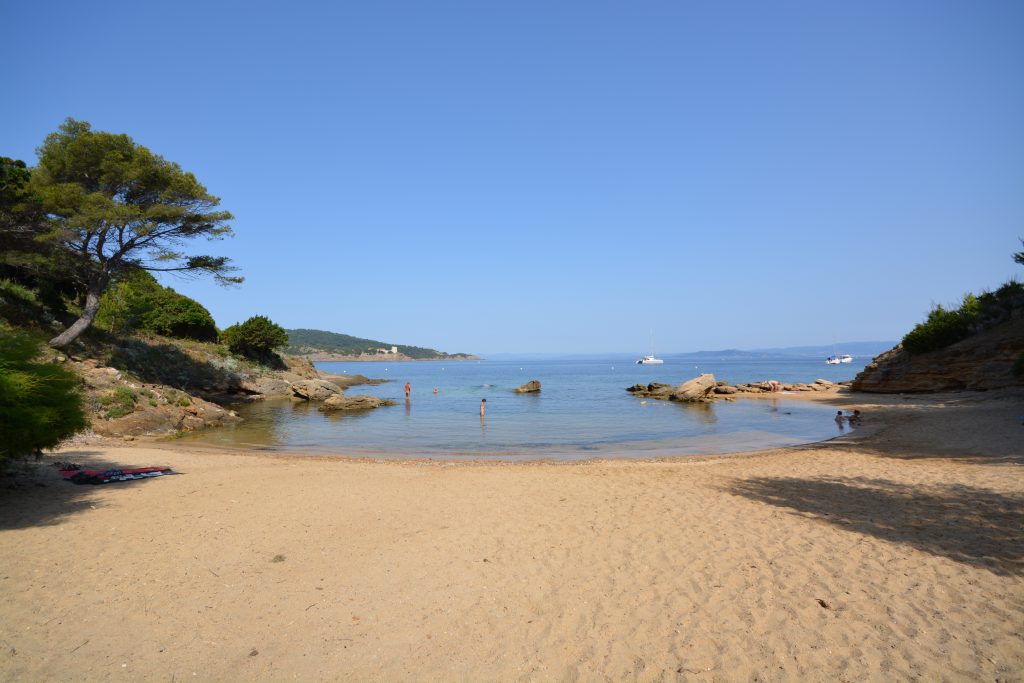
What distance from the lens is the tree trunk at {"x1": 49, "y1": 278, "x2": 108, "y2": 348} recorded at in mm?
22719

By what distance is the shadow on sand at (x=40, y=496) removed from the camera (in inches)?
311

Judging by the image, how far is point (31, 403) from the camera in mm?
8211

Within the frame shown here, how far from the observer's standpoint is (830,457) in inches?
596

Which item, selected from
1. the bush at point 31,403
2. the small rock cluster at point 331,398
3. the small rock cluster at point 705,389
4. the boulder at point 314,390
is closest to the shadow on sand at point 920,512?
the bush at point 31,403

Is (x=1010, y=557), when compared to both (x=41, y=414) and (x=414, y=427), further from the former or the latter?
(x=414, y=427)

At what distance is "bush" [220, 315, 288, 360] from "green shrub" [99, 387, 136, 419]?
28454 mm

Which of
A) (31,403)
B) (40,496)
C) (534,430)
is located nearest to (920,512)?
(31,403)

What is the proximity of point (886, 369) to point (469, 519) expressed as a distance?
40921 millimetres

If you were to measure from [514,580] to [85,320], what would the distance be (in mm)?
26844

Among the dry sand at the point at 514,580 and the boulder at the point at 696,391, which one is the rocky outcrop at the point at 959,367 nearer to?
the boulder at the point at 696,391

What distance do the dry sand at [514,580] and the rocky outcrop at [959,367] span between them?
22977 mm

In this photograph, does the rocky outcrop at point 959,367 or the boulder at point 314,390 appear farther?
the boulder at point 314,390

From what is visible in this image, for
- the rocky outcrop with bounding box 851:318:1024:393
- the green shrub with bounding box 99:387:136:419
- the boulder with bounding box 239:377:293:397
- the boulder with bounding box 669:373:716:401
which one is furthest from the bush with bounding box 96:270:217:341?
the rocky outcrop with bounding box 851:318:1024:393

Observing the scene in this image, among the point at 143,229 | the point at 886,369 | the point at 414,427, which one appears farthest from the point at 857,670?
the point at 886,369
